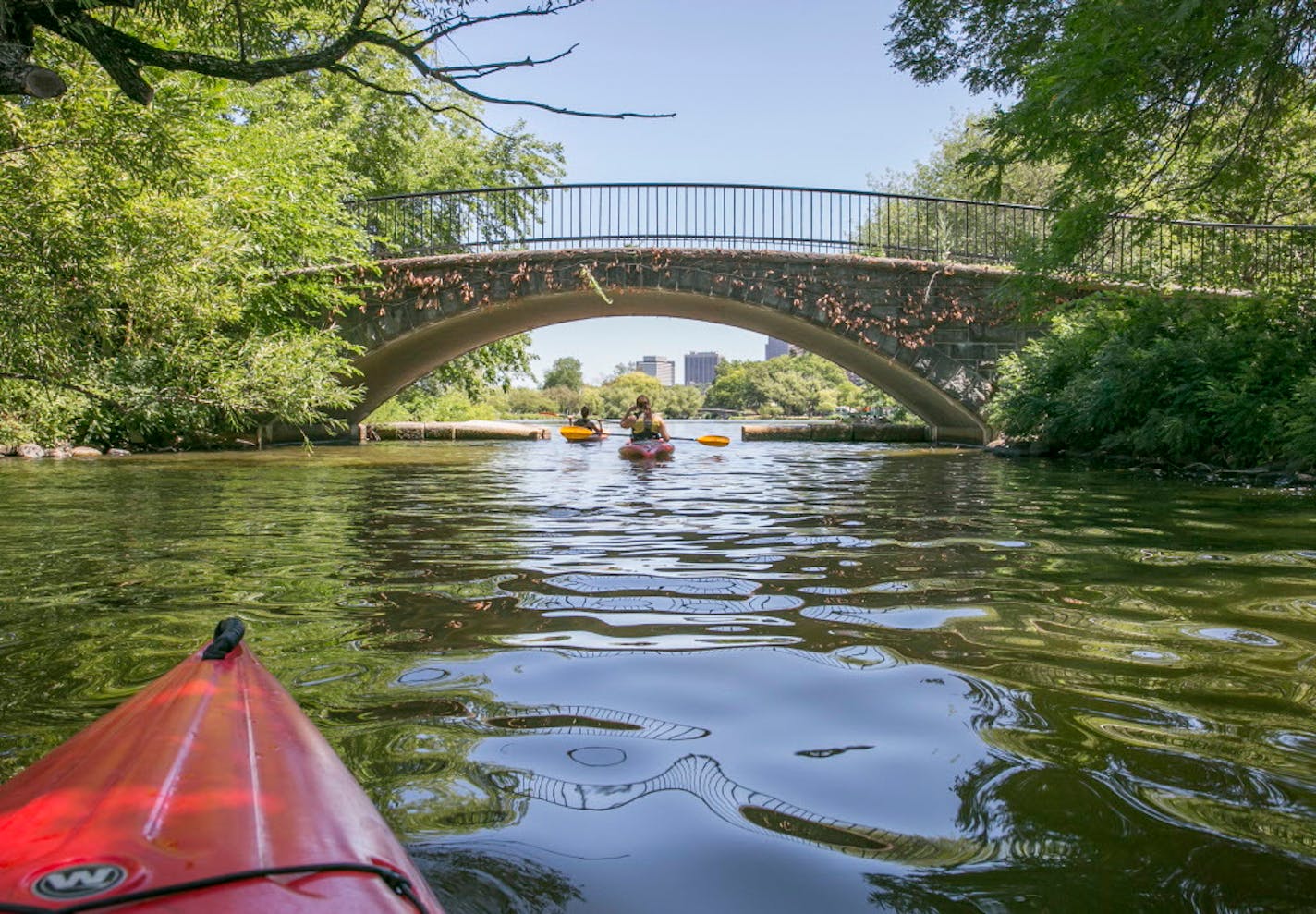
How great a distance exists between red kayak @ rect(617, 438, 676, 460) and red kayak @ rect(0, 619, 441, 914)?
417 inches

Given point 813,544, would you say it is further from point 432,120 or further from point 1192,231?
point 432,120

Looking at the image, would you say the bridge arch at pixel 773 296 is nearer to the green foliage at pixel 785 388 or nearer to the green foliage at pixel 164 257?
the green foliage at pixel 164 257

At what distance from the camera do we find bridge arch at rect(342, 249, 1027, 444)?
51.6 ft

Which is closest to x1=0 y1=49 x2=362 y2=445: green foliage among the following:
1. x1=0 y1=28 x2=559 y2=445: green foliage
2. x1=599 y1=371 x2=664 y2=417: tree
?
x1=0 y1=28 x2=559 y2=445: green foliage

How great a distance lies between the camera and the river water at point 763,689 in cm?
158

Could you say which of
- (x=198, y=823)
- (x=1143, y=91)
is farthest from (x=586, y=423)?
(x=198, y=823)

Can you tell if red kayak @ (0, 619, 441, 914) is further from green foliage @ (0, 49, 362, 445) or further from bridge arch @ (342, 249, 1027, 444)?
bridge arch @ (342, 249, 1027, 444)

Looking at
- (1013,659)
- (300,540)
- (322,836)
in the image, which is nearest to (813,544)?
(1013,659)

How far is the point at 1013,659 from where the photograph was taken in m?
2.77

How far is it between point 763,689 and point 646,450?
32.0 feet

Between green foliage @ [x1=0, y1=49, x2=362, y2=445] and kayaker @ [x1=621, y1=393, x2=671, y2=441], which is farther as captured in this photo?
kayaker @ [x1=621, y1=393, x2=671, y2=441]

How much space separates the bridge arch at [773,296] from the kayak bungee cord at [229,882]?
50.0ft

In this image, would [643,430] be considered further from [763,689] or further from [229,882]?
[229,882]

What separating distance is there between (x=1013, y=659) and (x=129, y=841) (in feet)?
7.63
